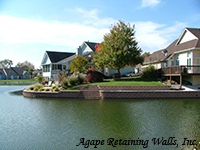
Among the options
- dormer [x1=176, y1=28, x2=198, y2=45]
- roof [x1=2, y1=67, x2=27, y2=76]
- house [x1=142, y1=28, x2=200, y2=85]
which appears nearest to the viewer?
house [x1=142, y1=28, x2=200, y2=85]

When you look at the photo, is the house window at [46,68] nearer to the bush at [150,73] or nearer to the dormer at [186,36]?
the bush at [150,73]

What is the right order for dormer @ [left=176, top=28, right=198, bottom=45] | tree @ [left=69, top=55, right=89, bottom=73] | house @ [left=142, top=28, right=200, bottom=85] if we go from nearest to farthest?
1. house @ [left=142, top=28, right=200, bottom=85]
2. dormer @ [left=176, top=28, right=198, bottom=45]
3. tree @ [left=69, top=55, right=89, bottom=73]

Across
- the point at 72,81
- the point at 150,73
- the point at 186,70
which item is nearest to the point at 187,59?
the point at 186,70

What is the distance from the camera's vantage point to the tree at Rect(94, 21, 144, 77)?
26656 mm

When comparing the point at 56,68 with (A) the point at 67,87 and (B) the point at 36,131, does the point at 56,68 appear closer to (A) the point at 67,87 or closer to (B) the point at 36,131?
(A) the point at 67,87

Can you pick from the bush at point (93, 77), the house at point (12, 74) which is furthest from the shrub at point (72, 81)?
the house at point (12, 74)

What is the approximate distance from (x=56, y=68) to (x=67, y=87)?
17.3m

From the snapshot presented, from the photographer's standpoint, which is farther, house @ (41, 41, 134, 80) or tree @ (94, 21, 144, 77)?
house @ (41, 41, 134, 80)

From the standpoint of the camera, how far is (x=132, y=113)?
12.6 m

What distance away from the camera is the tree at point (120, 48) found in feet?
87.5

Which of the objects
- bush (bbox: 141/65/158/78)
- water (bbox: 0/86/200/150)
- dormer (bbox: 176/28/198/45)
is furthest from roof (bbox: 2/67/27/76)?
water (bbox: 0/86/200/150)

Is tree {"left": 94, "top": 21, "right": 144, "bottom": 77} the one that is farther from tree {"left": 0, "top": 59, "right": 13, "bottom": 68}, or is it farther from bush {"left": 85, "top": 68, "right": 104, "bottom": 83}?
tree {"left": 0, "top": 59, "right": 13, "bottom": 68}

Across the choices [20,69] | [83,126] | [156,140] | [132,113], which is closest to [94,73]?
[132,113]

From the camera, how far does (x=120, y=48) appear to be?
88.7 feet
